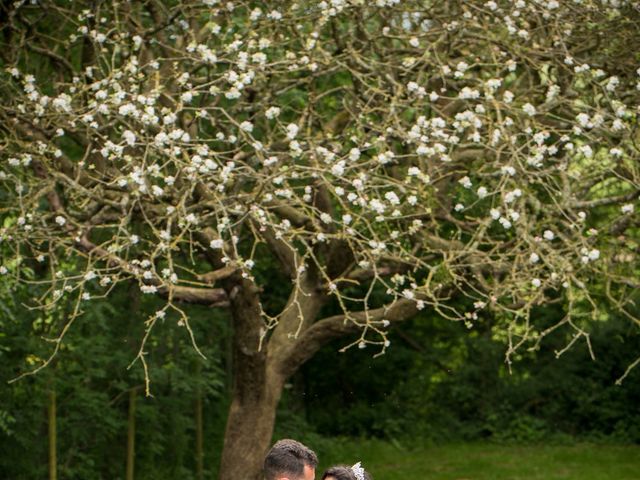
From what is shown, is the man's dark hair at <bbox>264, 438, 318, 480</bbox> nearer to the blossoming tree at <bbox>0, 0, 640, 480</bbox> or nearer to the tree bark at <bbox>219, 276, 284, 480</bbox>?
the blossoming tree at <bbox>0, 0, 640, 480</bbox>

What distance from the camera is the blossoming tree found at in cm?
945

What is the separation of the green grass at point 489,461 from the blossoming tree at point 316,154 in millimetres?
5836

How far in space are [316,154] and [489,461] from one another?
10033mm

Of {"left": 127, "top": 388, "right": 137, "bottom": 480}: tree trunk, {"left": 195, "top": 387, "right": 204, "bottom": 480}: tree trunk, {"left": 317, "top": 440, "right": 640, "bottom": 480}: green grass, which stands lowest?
{"left": 317, "top": 440, "right": 640, "bottom": 480}: green grass

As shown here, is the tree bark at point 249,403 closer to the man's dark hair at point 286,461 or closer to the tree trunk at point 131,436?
the tree trunk at point 131,436

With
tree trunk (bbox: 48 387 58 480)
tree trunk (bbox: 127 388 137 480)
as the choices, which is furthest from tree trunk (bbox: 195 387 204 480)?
tree trunk (bbox: 48 387 58 480)

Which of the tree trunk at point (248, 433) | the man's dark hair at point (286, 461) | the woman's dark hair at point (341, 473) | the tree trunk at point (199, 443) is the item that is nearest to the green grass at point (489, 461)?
the tree trunk at point (199, 443)

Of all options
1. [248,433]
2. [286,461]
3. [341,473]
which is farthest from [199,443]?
[286,461]

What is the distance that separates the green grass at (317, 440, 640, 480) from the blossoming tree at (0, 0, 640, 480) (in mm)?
5836

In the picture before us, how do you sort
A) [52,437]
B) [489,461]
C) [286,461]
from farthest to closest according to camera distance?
[489,461] → [52,437] → [286,461]

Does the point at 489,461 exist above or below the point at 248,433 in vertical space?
below

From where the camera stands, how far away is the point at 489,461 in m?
18.7

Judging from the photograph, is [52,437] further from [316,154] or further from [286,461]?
[286,461]

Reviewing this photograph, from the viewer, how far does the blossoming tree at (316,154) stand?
9.45 m
